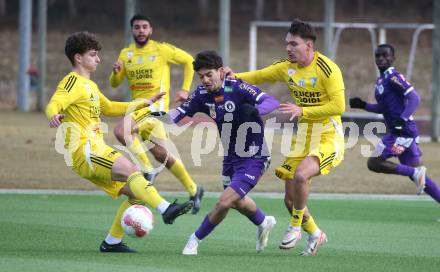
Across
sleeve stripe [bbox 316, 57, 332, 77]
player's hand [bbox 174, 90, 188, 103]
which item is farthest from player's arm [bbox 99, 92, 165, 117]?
player's hand [bbox 174, 90, 188, 103]

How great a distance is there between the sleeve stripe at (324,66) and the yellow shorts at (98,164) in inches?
85.1

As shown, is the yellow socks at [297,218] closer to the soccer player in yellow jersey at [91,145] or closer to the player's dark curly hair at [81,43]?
the soccer player in yellow jersey at [91,145]

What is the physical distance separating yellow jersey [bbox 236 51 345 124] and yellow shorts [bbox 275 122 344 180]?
93mm

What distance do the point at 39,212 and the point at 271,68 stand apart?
4.15 meters

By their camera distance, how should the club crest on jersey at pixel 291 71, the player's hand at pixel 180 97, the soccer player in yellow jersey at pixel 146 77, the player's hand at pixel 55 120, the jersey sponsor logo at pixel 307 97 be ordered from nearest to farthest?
1. the player's hand at pixel 55 120
2. the jersey sponsor logo at pixel 307 97
3. the club crest on jersey at pixel 291 71
4. the player's hand at pixel 180 97
5. the soccer player in yellow jersey at pixel 146 77

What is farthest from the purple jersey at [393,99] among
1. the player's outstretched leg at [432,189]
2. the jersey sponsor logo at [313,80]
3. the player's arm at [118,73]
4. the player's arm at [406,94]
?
the jersey sponsor logo at [313,80]

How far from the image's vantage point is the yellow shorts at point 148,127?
16594mm

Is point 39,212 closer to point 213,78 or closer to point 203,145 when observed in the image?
point 213,78

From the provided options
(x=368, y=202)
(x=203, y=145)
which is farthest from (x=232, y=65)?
(x=368, y=202)

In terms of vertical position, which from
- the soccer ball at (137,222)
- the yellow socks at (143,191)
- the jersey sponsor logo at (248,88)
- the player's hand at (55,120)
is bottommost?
the soccer ball at (137,222)

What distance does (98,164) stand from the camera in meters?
11.2

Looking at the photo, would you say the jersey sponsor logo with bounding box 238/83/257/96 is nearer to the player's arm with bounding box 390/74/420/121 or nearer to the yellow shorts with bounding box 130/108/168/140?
the player's arm with bounding box 390/74/420/121

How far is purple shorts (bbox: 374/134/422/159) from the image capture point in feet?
51.5

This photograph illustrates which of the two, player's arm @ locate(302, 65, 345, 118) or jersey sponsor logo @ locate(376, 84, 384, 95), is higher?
player's arm @ locate(302, 65, 345, 118)
